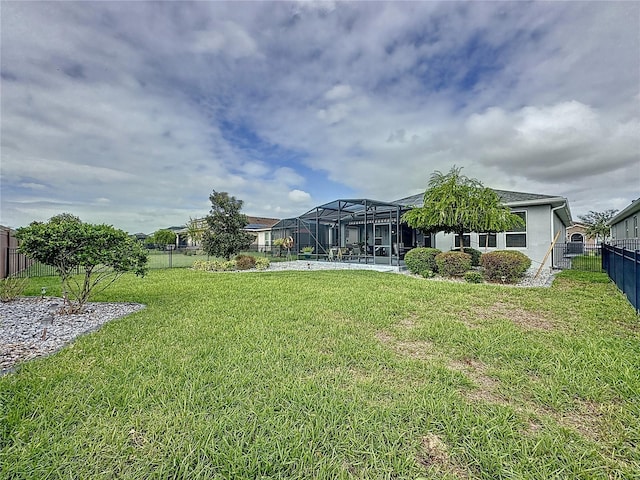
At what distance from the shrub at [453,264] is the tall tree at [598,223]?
32641mm

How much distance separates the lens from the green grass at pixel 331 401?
1.83 m

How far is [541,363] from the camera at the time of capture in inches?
127

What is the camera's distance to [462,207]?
388 inches

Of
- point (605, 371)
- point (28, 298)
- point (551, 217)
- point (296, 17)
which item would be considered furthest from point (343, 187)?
point (605, 371)

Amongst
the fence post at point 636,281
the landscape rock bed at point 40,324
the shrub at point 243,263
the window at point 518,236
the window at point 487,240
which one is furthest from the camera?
the shrub at point 243,263

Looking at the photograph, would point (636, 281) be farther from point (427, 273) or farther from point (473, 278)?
point (427, 273)

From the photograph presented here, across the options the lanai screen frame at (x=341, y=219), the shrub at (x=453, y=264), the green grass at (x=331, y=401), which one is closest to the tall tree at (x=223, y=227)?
the lanai screen frame at (x=341, y=219)

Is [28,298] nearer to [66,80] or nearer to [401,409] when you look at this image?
[66,80]

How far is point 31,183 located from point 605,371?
16144mm

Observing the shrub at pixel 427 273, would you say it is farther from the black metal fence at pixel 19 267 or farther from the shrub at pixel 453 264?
the black metal fence at pixel 19 267

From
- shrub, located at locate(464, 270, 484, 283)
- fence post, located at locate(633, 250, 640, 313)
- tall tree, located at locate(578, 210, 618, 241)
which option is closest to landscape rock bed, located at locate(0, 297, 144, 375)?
shrub, located at locate(464, 270, 484, 283)

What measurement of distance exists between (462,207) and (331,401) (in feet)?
29.8

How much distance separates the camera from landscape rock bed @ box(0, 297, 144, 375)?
3.60 metres

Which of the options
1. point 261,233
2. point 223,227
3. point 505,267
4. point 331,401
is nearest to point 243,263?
point 223,227
